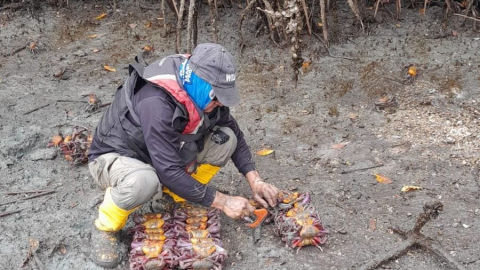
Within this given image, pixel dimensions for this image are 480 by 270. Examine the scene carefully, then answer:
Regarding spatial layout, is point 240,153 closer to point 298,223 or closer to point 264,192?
point 264,192

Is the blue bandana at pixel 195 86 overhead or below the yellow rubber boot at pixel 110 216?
overhead

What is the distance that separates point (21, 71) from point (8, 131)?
1.21 m

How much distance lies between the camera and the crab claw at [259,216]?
3334 mm

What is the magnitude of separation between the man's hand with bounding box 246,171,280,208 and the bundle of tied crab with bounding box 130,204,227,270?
270 millimetres

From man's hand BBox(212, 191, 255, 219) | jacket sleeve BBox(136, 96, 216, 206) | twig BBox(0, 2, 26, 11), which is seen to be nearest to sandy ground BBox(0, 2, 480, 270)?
twig BBox(0, 2, 26, 11)

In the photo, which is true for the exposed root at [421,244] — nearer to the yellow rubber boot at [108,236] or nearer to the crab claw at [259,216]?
the crab claw at [259,216]

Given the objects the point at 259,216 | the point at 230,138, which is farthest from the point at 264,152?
the point at 259,216

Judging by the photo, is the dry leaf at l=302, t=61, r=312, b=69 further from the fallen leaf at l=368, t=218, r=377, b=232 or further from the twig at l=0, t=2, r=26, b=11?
the twig at l=0, t=2, r=26, b=11

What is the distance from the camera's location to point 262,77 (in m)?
5.22

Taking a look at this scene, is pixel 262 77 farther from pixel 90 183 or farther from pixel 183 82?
pixel 183 82

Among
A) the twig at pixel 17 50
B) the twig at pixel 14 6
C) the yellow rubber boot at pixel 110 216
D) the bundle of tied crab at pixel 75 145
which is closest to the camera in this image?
the yellow rubber boot at pixel 110 216

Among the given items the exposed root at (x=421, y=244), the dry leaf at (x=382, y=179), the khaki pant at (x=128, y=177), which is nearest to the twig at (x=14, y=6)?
the khaki pant at (x=128, y=177)

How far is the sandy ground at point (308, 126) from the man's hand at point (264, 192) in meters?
0.19

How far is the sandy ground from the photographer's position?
332cm
